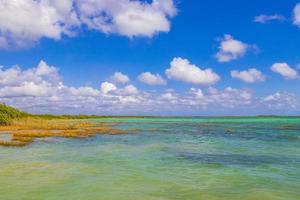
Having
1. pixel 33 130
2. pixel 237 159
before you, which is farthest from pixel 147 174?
pixel 33 130

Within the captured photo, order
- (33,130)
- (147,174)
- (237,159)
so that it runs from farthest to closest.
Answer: (33,130)
(237,159)
(147,174)

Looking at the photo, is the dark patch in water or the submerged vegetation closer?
the dark patch in water

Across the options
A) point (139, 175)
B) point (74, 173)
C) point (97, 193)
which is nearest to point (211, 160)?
point (139, 175)

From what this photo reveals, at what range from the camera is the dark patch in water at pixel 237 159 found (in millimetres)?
23672

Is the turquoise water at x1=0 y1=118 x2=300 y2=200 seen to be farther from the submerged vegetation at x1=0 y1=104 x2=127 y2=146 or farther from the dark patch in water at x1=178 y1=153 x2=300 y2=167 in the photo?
the submerged vegetation at x1=0 y1=104 x2=127 y2=146

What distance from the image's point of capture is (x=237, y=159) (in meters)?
25.5

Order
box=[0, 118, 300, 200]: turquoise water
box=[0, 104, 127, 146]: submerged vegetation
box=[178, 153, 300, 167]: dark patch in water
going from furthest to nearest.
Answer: box=[0, 104, 127, 146]: submerged vegetation < box=[178, 153, 300, 167]: dark patch in water < box=[0, 118, 300, 200]: turquoise water

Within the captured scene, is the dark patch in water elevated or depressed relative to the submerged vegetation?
depressed

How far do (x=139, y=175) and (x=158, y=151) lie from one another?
34.9 ft

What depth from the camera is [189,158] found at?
25984 millimetres

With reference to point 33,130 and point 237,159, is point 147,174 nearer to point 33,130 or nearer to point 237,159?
point 237,159

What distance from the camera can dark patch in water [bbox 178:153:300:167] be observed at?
77.7ft

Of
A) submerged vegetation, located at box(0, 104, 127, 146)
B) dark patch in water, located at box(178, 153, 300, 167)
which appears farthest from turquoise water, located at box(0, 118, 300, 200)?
submerged vegetation, located at box(0, 104, 127, 146)

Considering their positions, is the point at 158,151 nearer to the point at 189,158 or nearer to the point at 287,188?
the point at 189,158
